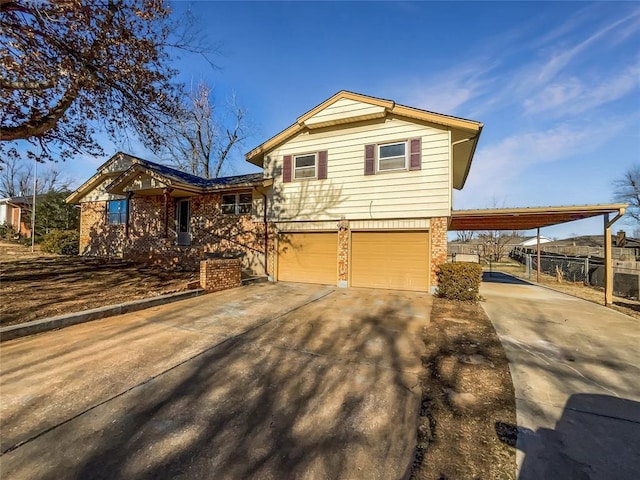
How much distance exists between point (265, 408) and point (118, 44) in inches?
340

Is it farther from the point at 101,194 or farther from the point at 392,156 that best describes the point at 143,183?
the point at 392,156

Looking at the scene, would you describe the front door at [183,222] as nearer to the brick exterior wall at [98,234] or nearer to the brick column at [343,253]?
the brick exterior wall at [98,234]

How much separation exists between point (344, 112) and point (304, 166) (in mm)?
Result: 2549

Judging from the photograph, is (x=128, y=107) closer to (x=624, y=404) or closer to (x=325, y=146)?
(x=325, y=146)

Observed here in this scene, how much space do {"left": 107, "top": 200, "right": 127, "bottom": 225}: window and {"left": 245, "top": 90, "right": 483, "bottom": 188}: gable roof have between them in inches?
340

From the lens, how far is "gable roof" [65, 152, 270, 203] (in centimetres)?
1275

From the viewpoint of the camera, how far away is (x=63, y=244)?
18.5 meters

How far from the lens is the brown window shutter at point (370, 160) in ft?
34.8

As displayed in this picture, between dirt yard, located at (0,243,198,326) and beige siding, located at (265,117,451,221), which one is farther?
beige siding, located at (265,117,451,221)

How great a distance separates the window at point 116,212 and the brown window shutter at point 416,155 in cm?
1530

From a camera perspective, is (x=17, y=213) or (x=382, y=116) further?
(x=17, y=213)

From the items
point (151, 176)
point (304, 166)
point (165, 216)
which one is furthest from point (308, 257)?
point (151, 176)

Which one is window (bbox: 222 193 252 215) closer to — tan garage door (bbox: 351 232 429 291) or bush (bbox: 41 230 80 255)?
tan garage door (bbox: 351 232 429 291)

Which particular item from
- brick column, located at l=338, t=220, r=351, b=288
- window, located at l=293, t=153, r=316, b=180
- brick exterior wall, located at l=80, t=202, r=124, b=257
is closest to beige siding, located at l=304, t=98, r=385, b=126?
window, located at l=293, t=153, r=316, b=180
